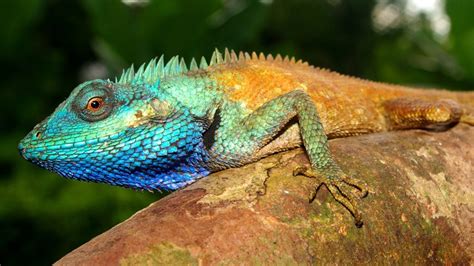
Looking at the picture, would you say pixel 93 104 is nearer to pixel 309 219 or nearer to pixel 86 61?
pixel 309 219

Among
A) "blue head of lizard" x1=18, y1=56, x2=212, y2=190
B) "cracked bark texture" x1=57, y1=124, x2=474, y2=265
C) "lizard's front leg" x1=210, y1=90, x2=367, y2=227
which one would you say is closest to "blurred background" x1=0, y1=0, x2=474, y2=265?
"blue head of lizard" x1=18, y1=56, x2=212, y2=190

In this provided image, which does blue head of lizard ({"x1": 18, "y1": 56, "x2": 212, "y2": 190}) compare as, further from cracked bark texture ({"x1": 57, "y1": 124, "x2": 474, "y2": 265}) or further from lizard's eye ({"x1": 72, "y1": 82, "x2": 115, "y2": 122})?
cracked bark texture ({"x1": 57, "y1": 124, "x2": 474, "y2": 265})

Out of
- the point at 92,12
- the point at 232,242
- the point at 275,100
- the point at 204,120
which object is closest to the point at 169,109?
the point at 204,120

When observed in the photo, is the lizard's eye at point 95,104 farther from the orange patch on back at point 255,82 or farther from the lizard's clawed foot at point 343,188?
the lizard's clawed foot at point 343,188

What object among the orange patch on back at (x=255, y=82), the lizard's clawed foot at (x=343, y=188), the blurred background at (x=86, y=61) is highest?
the orange patch on back at (x=255, y=82)

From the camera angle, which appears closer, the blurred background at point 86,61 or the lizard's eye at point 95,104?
the lizard's eye at point 95,104

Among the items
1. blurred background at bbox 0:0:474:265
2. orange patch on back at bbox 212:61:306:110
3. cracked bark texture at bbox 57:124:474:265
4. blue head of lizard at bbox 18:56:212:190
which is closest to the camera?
cracked bark texture at bbox 57:124:474:265

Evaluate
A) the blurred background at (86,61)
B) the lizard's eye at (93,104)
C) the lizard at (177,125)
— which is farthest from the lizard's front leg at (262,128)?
the blurred background at (86,61)

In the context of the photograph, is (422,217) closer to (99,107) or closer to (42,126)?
(99,107)
